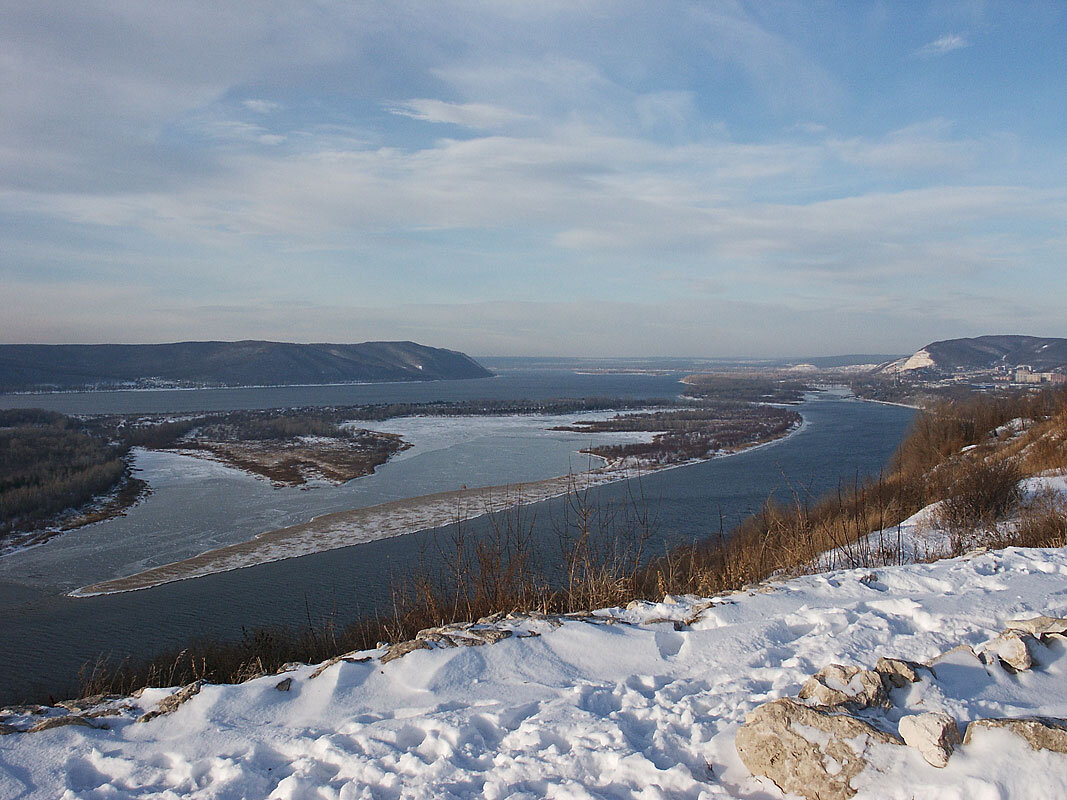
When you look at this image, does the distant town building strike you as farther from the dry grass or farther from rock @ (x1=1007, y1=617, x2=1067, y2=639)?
rock @ (x1=1007, y1=617, x2=1067, y2=639)

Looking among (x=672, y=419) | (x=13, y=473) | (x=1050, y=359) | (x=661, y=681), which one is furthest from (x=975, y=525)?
(x=1050, y=359)

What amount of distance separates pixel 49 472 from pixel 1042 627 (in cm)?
2896

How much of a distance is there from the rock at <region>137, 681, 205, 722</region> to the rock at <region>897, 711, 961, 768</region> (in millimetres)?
2709

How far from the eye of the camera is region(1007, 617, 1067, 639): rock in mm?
2629

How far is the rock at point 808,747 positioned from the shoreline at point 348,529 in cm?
930

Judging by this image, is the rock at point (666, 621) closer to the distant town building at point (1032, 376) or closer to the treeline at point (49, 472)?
the treeline at point (49, 472)

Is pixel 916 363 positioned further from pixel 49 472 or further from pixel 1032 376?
pixel 49 472

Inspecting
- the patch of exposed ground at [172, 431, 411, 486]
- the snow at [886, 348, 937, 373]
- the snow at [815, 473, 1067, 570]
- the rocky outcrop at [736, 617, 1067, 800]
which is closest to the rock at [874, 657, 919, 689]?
the rocky outcrop at [736, 617, 1067, 800]

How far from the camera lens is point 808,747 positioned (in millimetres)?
1991

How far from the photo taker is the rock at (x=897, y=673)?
2332mm

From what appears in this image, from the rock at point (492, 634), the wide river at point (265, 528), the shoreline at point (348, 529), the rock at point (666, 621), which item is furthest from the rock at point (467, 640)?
the shoreline at point (348, 529)

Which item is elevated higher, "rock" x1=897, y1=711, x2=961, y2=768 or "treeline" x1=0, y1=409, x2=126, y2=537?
"rock" x1=897, y1=711, x2=961, y2=768

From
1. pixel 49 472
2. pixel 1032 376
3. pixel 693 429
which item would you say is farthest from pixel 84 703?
pixel 1032 376

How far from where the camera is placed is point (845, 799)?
73.0 inches
